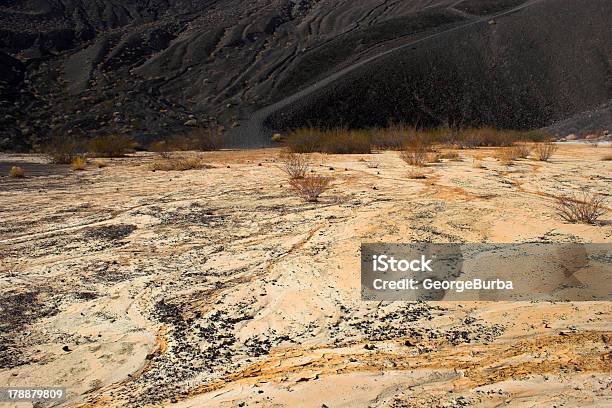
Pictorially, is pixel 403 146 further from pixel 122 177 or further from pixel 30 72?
pixel 30 72

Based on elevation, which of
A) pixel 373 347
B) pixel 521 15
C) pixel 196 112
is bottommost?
pixel 373 347

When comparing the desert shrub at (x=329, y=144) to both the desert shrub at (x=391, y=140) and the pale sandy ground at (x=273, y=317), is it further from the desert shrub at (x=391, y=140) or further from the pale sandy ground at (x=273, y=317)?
the pale sandy ground at (x=273, y=317)

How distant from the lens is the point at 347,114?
34156mm

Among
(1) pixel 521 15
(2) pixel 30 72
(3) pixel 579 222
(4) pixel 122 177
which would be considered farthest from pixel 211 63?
(3) pixel 579 222

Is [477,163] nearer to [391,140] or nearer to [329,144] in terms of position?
[329,144]

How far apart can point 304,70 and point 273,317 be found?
1503 inches

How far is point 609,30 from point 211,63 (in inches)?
1156

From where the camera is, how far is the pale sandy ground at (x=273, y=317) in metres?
2.94

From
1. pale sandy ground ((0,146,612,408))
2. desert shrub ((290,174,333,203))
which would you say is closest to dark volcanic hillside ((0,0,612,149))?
desert shrub ((290,174,333,203))

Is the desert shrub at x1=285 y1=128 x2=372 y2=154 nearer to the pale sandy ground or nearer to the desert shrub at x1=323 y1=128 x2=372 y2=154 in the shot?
the desert shrub at x1=323 y1=128 x2=372 y2=154

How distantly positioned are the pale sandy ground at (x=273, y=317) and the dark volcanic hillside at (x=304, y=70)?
22.6m

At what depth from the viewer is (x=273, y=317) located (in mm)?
3852

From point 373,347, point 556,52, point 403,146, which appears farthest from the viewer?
point 556,52

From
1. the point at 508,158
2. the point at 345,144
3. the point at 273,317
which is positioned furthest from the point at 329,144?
the point at 273,317
